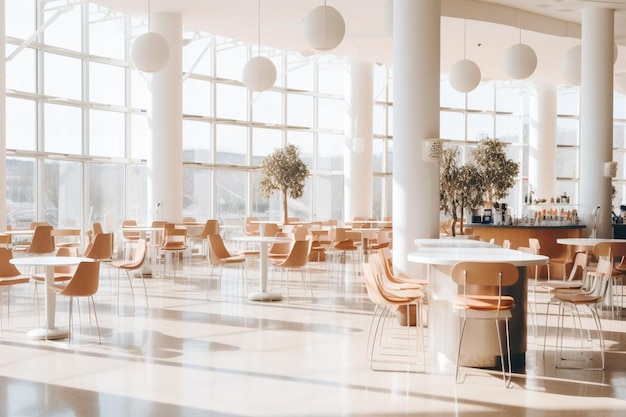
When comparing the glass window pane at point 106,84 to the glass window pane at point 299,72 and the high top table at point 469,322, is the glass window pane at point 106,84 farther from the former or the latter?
the high top table at point 469,322

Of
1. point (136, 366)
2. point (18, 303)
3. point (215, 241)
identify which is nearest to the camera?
point (136, 366)

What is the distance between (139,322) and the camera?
8102 millimetres

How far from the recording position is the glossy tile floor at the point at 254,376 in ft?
15.9

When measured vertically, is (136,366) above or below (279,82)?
below

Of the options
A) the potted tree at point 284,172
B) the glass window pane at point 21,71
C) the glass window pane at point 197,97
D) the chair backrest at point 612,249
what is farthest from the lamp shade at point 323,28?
the glass window pane at point 197,97

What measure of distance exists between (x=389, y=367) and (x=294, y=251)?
4.01 m

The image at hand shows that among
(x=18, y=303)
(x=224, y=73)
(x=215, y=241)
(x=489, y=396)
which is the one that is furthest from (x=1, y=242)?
(x=224, y=73)

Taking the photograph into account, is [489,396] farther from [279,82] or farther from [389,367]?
[279,82]

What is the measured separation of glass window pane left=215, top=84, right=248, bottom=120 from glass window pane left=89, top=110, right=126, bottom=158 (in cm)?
284

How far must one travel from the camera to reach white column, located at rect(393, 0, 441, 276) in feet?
26.1

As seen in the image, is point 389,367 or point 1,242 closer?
point 389,367

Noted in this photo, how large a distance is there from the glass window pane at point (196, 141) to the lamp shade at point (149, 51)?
7660 millimetres

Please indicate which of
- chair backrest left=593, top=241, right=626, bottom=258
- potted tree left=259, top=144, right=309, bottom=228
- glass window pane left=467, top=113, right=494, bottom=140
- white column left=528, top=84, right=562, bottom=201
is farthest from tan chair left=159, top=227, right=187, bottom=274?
white column left=528, top=84, right=562, bottom=201

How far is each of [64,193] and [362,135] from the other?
25.8 ft
